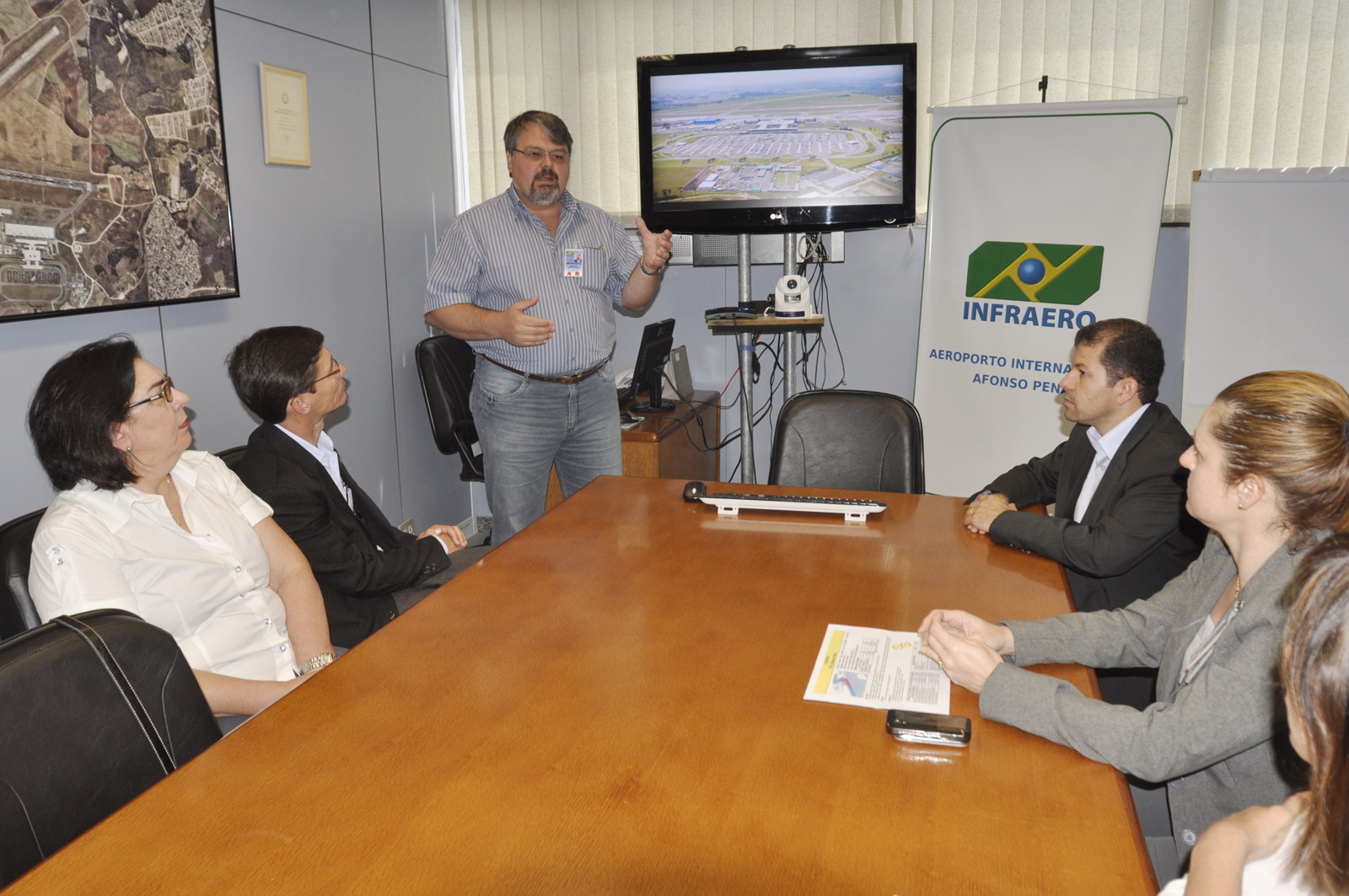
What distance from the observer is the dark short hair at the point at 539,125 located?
3396 mm

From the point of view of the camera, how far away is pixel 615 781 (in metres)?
1.23

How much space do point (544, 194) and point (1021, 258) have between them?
6.90 feet

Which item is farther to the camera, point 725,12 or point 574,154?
point 574,154

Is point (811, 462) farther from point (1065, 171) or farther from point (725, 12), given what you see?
point (725, 12)

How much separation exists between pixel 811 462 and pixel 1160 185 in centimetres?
206

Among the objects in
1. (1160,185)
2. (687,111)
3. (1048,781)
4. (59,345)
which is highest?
(687,111)

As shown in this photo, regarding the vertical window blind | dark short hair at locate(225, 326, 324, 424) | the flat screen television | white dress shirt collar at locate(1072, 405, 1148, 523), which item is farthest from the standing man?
white dress shirt collar at locate(1072, 405, 1148, 523)

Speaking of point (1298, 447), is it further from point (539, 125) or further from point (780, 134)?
point (780, 134)

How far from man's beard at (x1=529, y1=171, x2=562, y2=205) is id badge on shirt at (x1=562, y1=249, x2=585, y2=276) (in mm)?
198

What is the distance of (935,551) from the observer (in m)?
2.13

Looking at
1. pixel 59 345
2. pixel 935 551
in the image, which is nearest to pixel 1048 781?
pixel 935 551

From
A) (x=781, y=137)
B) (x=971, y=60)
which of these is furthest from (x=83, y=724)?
(x=971, y=60)

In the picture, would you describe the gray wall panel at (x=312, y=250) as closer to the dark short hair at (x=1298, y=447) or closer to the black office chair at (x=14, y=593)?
the black office chair at (x=14, y=593)

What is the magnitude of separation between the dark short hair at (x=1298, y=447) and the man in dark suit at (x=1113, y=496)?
1.67 ft
